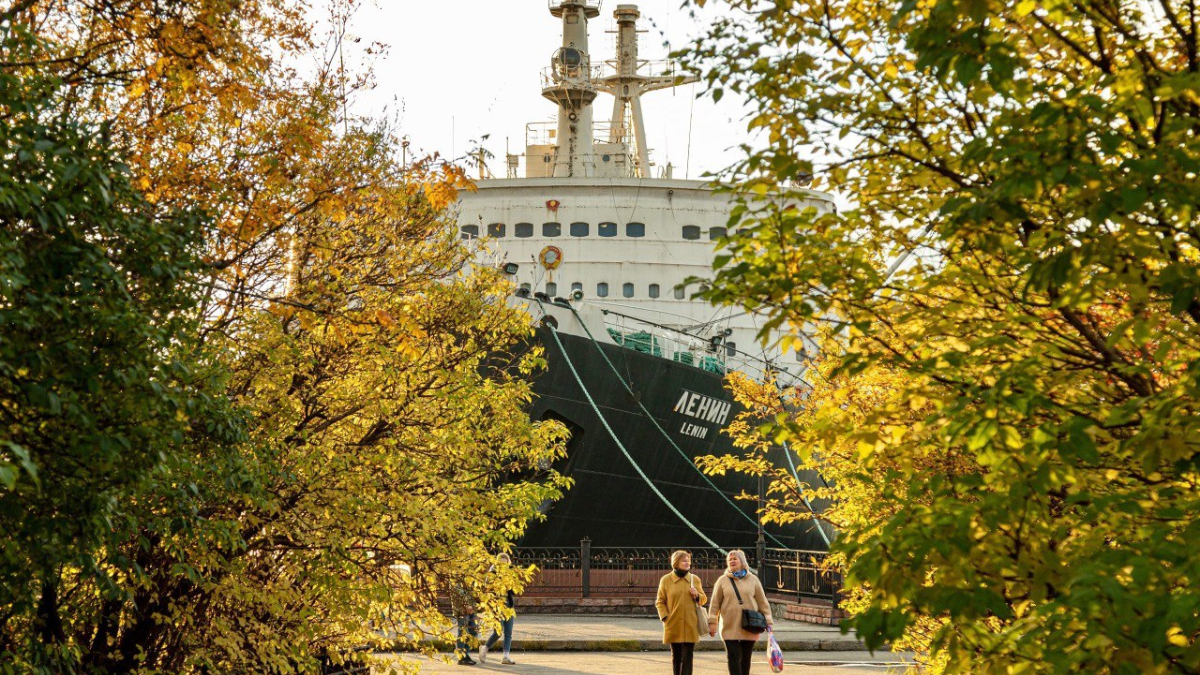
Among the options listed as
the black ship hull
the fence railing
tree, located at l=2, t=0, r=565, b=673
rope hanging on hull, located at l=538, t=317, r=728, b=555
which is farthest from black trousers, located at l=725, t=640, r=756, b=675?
the black ship hull

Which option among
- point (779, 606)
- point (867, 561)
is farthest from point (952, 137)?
point (779, 606)

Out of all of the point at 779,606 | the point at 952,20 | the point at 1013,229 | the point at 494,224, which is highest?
the point at 494,224

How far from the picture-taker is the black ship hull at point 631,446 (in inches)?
1044

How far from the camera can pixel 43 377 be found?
5.74 m

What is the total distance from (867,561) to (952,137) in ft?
7.07

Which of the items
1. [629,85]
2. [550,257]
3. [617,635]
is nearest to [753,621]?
[617,635]

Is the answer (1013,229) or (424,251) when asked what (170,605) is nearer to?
(424,251)

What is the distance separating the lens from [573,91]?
36.4m

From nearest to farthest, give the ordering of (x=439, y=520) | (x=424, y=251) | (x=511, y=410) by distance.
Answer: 1. (x=439, y=520)
2. (x=424, y=251)
3. (x=511, y=410)

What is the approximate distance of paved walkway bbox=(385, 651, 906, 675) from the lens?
16.0 m

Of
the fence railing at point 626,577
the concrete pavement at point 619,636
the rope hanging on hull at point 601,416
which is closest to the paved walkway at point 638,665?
the concrete pavement at point 619,636

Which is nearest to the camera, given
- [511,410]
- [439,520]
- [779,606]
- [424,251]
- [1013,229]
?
[1013,229]

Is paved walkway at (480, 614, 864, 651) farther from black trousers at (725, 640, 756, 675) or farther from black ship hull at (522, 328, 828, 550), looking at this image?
black trousers at (725, 640, 756, 675)

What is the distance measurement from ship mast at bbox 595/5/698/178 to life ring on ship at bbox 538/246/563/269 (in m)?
7.70
